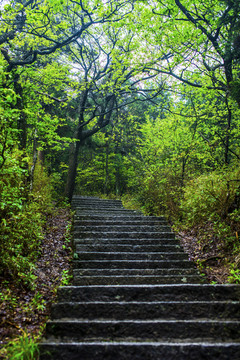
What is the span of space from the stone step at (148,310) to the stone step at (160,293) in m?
0.26

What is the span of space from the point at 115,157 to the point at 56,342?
17.0m

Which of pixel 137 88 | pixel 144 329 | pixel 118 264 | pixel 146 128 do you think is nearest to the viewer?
pixel 144 329

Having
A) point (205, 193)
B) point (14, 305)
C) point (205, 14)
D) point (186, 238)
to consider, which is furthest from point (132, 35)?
point (14, 305)

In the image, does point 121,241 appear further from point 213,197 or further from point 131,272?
point 213,197

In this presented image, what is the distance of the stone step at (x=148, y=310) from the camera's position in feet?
11.6

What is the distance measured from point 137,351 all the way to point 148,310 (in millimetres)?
735

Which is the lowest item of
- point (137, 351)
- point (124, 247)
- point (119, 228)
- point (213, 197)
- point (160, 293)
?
point (137, 351)

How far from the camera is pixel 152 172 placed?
33.8ft

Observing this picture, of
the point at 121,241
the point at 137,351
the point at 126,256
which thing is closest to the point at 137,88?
the point at 121,241

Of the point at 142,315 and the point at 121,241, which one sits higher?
the point at 121,241

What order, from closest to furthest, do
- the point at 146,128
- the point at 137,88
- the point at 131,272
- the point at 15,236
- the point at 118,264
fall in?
the point at 15,236
the point at 131,272
the point at 118,264
the point at 137,88
the point at 146,128

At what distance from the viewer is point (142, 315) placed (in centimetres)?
354

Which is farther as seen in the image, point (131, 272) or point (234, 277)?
point (131, 272)

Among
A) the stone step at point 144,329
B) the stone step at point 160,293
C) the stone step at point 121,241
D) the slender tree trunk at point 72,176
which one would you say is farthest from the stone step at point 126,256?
the slender tree trunk at point 72,176
